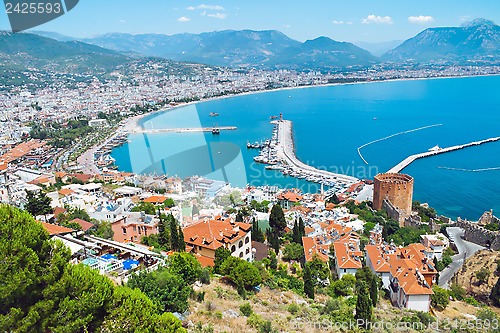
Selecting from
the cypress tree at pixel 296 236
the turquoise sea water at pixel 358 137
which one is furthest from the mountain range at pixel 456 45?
the cypress tree at pixel 296 236

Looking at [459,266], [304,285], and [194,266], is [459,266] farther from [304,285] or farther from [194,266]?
[194,266]

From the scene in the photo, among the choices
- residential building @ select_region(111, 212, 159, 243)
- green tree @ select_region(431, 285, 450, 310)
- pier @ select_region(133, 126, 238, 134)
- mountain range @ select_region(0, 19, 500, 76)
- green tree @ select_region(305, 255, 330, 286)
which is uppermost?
mountain range @ select_region(0, 19, 500, 76)

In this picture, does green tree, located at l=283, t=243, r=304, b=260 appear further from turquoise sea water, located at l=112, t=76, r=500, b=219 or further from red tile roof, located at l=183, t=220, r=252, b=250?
turquoise sea water, located at l=112, t=76, r=500, b=219

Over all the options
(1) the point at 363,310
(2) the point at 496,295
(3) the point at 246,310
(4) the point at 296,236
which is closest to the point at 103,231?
(3) the point at 246,310

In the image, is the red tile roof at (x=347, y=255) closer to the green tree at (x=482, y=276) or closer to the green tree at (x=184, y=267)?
the green tree at (x=482, y=276)

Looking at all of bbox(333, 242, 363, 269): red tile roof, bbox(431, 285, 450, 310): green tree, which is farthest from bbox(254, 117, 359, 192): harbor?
bbox(431, 285, 450, 310): green tree

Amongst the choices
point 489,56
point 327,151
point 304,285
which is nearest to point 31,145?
point 327,151

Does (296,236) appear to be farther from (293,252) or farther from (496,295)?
(496,295)
